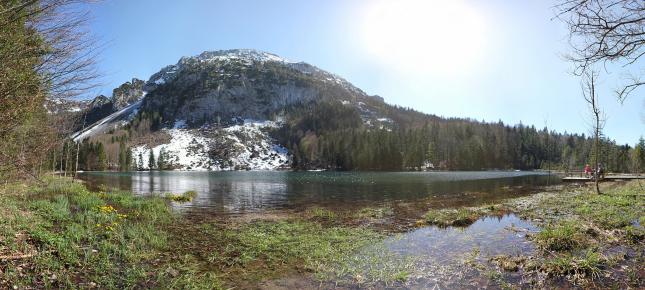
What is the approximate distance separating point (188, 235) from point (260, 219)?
7267 mm

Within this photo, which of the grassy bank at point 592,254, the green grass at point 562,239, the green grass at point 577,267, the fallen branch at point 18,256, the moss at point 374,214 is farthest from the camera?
the moss at point 374,214

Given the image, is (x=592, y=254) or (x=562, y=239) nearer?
(x=592, y=254)

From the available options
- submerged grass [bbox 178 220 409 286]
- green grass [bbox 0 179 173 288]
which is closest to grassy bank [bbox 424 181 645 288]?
submerged grass [bbox 178 220 409 286]

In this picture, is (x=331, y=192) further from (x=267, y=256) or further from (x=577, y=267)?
(x=577, y=267)

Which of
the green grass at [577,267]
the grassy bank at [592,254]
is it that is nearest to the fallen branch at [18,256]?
the grassy bank at [592,254]

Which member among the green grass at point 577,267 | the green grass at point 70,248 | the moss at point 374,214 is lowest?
the moss at point 374,214

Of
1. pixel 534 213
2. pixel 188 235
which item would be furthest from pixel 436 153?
pixel 188 235

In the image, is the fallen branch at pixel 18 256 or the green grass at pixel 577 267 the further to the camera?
the green grass at pixel 577 267

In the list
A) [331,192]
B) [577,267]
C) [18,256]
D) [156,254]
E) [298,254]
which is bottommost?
[331,192]

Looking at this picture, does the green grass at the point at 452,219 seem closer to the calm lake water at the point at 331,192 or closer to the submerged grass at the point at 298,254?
the submerged grass at the point at 298,254

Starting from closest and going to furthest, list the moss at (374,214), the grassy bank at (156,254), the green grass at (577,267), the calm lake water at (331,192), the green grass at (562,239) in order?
the grassy bank at (156,254)
the green grass at (577,267)
the green grass at (562,239)
the moss at (374,214)
the calm lake water at (331,192)

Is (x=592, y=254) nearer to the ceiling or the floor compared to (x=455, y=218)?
nearer to the ceiling

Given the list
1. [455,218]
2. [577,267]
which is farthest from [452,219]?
[577,267]

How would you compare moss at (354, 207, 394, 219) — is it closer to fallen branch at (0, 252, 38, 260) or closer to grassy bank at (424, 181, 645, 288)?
grassy bank at (424, 181, 645, 288)
